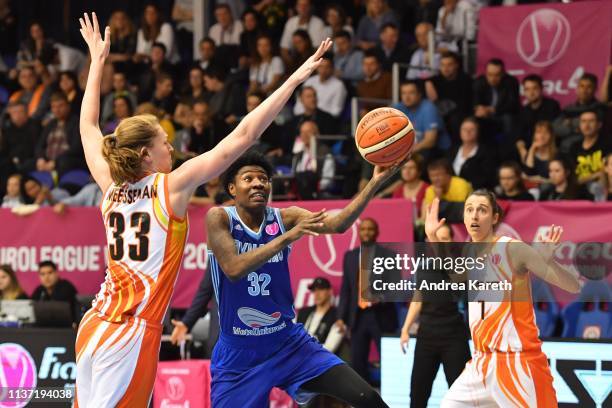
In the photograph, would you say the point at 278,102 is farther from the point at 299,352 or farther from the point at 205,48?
the point at 205,48

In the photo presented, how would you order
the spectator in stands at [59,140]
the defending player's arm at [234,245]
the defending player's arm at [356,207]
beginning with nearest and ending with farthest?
the defending player's arm at [234,245], the defending player's arm at [356,207], the spectator in stands at [59,140]

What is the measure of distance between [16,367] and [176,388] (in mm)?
1468

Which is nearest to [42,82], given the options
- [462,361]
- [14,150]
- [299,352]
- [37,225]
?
[14,150]

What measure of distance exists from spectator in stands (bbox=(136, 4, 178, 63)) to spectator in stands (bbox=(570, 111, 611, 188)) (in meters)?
8.02

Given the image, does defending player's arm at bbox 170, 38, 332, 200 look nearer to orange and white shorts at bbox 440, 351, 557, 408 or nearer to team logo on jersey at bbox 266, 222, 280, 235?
team logo on jersey at bbox 266, 222, 280, 235

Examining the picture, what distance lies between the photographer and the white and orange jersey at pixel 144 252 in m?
5.81

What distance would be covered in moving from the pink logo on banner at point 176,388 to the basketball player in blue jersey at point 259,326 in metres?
3.12

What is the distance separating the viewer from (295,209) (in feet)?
23.6

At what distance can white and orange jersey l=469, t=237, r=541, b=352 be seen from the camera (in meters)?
7.39

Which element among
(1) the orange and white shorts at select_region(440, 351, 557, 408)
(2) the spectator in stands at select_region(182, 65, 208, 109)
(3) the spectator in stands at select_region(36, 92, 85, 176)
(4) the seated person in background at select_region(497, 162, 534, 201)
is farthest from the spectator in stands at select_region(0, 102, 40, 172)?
(1) the orange and white shorts at select_region(440, 351, 557, 408)

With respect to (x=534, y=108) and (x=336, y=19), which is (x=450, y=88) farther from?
(x=336, y=19)

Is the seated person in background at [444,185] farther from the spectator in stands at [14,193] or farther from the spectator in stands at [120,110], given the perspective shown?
the spectator in stands at [14,193]

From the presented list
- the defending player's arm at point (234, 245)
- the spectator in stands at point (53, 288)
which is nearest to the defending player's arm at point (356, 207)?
the defending player's arm at point (234, 245)

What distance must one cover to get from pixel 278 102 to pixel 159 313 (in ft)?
4.24
